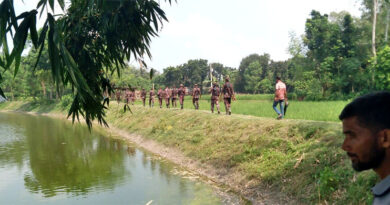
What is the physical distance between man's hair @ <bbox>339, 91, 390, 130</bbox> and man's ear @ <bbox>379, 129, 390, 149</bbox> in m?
0.02

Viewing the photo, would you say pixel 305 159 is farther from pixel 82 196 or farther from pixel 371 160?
pixel 371 160

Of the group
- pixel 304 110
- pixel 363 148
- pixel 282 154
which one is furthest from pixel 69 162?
pixel 363 148

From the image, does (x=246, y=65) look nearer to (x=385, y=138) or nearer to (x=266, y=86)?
(x=266, y=86)

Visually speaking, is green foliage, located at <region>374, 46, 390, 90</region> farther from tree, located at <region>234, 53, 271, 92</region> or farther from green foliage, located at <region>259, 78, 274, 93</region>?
tree, located at <region>234, 53, 271, 92</region>

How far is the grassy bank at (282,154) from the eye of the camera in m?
6.73

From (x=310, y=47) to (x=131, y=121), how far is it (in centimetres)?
2127

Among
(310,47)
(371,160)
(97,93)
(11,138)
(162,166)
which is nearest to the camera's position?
(371,160)

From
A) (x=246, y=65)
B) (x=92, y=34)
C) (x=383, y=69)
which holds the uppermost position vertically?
(x=246, y=65)

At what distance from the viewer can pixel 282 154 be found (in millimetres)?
9156

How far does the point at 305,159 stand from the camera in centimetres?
819

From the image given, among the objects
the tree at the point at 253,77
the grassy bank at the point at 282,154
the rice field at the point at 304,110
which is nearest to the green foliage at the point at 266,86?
the tree at the point at 253,77

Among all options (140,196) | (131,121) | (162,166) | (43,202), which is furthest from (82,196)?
(131,121)

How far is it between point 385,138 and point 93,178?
1160 cm

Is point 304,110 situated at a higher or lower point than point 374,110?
lower
